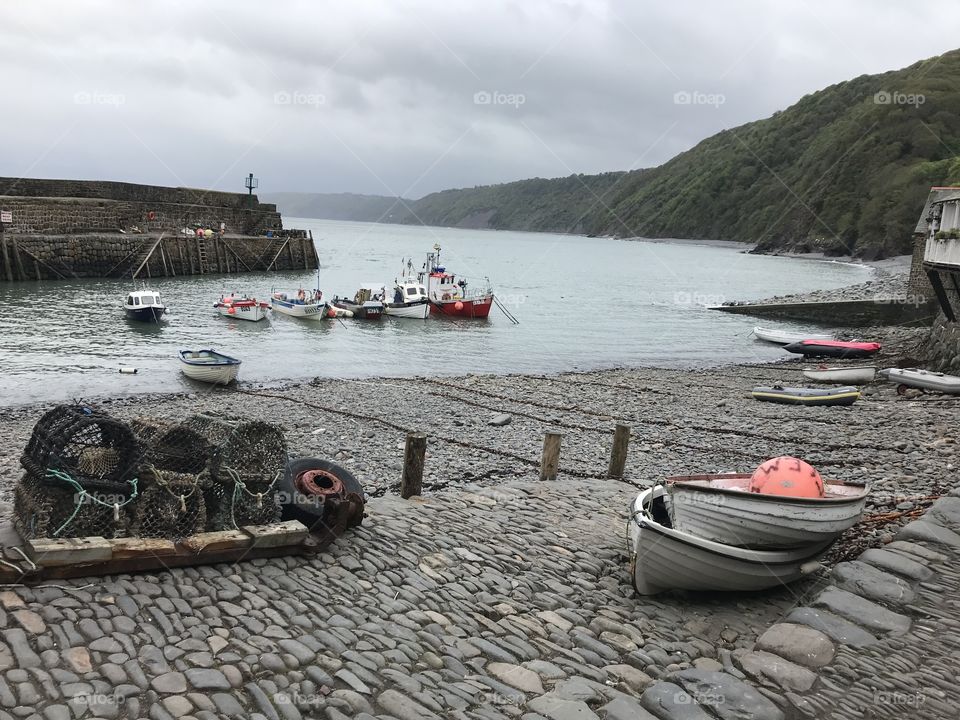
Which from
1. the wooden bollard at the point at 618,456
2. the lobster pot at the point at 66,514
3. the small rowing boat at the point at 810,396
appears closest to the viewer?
the lobster pot at the point at 66,514

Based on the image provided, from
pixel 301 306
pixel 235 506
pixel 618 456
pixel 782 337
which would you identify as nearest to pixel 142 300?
pixel 301 306

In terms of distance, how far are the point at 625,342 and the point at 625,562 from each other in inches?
1416

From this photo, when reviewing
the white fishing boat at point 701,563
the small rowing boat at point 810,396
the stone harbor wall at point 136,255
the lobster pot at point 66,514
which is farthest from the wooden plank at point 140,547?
the stone harbor wall at point 136,255

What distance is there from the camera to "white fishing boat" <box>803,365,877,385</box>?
2570cm

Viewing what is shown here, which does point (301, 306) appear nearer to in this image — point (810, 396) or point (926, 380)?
point (810, 396)

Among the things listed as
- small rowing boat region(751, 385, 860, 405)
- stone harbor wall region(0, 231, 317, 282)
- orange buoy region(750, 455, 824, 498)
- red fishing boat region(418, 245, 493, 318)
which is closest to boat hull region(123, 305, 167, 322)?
red fishing boat region(418, 245, 493, 318)

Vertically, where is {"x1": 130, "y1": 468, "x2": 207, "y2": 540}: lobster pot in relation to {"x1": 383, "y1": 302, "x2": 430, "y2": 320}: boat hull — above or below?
above

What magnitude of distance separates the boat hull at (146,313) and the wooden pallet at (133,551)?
3366 cm

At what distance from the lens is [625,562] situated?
29.3 feet

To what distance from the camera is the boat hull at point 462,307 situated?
4828 cm

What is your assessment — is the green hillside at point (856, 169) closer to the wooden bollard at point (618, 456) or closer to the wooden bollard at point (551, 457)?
the wooden bollard at point (618, 456)

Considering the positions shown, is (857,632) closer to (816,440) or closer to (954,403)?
(816,440)

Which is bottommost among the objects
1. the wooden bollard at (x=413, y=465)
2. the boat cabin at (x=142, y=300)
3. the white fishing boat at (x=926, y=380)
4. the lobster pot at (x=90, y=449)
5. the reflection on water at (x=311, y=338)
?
the reflection on water at (x=311, y=338)

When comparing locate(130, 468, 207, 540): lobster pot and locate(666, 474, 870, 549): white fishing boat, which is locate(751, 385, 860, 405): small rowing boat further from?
locate(130, 468, 207, 540): lobster pot
